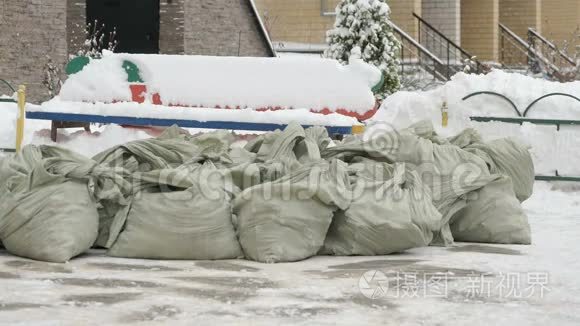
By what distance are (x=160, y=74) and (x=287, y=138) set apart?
5.53 m

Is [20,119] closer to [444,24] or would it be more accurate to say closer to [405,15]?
[405,15]

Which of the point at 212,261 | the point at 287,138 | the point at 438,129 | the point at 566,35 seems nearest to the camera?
the point at 212,261

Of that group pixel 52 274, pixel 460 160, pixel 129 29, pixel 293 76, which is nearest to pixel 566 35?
pixel 129 29

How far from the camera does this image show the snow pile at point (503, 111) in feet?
34.7

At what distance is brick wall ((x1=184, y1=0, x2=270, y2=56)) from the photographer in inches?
788

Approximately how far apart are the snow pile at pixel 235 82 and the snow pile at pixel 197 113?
683 millimetres

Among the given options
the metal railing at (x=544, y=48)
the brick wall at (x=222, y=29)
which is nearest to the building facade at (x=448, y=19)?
the metal railing at (x=544, y=48)

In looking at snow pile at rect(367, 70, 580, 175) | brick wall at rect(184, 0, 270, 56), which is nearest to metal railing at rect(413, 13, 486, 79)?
brick wall at rect(184, 0, 270, 56)

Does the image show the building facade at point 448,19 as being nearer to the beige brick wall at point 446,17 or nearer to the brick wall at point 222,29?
the beige brick wall at point 446,17

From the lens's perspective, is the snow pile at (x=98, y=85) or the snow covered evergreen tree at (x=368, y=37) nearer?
the snow pile at (x=98, y=85)

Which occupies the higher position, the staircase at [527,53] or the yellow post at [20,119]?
the staircase at [527,53]

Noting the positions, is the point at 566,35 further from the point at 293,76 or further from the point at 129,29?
the point at 293,76

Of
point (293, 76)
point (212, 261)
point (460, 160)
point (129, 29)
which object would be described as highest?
point (129, 29)

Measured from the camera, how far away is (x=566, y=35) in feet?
94.0
